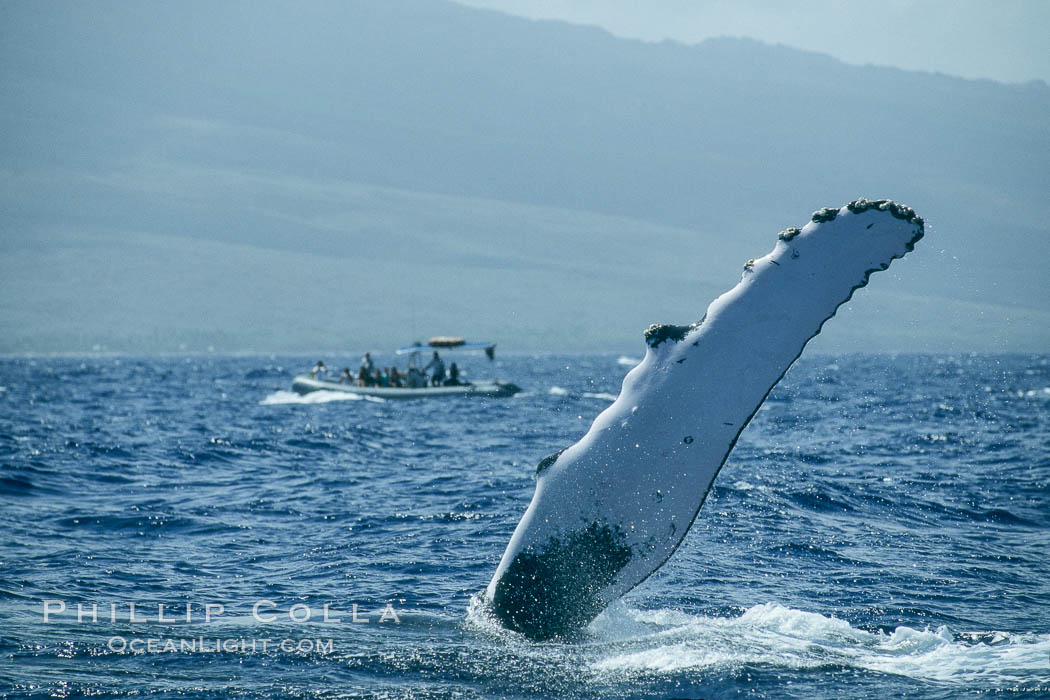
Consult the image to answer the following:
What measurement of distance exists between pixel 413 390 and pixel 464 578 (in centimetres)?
3271

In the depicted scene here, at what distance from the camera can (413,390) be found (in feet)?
Answer: 142

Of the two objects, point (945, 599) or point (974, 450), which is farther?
point (974, 450)

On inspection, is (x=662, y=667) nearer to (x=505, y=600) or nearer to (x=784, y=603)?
(x=505, y=600)

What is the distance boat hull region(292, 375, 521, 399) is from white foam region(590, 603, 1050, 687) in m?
34.7

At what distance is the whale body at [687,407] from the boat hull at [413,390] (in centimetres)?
3681

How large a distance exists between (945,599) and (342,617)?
5.15 metres

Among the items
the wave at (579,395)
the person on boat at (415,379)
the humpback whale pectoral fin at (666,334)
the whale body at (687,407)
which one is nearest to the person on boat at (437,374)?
the person on boat at (415,379)

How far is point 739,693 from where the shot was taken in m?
7.16

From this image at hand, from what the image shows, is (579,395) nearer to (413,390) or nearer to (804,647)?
(413,390)

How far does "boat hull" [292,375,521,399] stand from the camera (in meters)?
43.4

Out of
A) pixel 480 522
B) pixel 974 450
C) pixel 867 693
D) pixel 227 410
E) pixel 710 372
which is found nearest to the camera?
pixel 710 372

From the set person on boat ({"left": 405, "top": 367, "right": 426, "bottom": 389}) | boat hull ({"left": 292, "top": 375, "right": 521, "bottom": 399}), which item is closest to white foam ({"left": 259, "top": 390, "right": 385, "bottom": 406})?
boat hull ({"left": 292, "top": 375, "right": 521, "bottom": 399})

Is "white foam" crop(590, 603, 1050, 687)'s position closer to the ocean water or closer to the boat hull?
the ocean water

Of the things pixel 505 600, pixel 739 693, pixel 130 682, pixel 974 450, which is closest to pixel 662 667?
pixel 739 693
